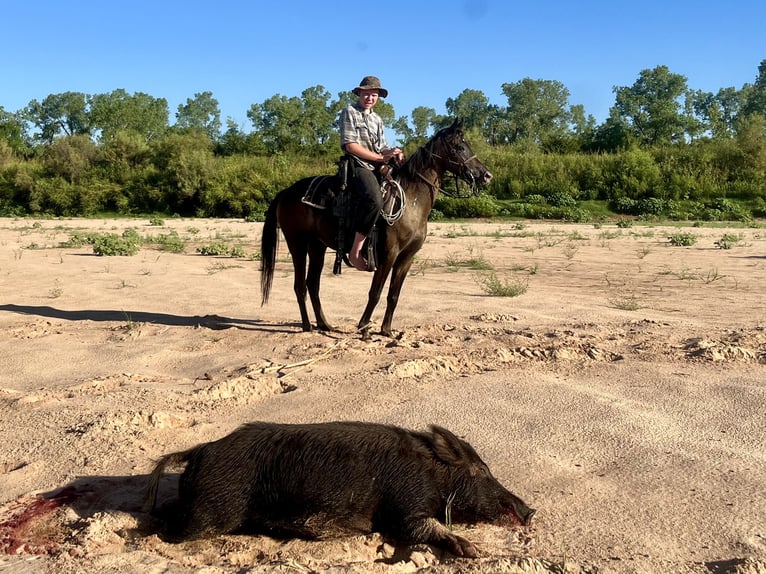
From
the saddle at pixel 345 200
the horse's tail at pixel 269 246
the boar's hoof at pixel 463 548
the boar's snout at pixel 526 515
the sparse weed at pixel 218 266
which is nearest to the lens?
A: the boar's hoof at pixel 463 548

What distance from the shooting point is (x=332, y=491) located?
3.09 meters

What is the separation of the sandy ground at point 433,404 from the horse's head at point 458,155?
1.62m

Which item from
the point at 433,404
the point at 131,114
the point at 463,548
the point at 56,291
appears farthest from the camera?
the point at 131,114

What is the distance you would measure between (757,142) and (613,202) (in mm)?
7292

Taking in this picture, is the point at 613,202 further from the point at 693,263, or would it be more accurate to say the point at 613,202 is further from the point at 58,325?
the point at 58,325

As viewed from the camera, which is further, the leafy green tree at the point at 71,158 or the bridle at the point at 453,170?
the leafy green tree at the point at 71,158

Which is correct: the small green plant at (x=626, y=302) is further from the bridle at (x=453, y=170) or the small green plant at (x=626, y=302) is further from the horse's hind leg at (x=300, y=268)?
the horse's hind leg at (x=300, y=268)

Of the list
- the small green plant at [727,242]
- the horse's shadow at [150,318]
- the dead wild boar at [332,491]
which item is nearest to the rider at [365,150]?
the horse's shadow at [150,318]

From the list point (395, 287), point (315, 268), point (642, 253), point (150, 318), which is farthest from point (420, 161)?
point (642, 253)

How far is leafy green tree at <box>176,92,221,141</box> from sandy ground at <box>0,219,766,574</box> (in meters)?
94.7

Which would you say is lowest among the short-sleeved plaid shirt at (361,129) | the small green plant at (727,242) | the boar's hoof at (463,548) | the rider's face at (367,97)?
the boar's hoof at (463,548)

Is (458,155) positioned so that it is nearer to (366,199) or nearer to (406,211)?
(406,211)

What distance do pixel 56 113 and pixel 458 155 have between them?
346 ft

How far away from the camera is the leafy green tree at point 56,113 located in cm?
9775
